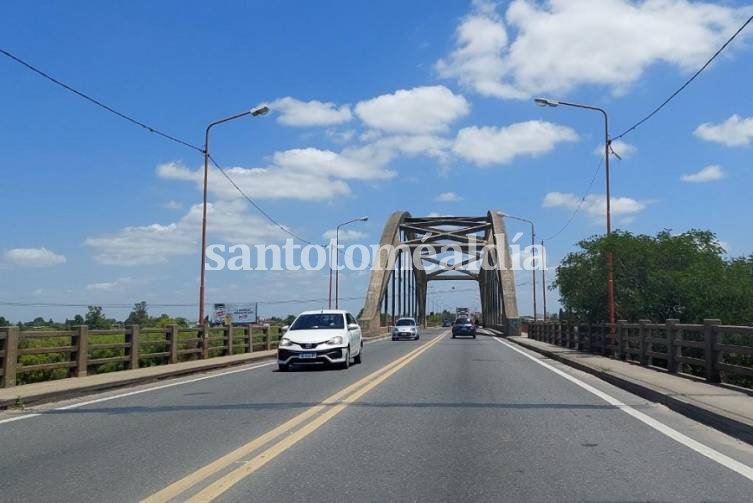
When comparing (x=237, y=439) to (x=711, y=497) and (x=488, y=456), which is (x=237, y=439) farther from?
(x=711, y=497)

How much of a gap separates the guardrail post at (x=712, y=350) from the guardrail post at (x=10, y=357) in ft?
42.5

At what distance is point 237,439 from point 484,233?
94.2m

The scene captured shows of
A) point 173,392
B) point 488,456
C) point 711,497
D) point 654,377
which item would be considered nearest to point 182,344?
point 173,392

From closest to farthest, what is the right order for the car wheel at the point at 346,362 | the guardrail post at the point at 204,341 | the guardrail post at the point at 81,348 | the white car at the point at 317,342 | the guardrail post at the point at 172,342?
1. the guardrail post at the point at 81,348
2. the white car at the point at 317,342
3. the car wheel at the point at 346,362
4. the guardrail post at the point at 172,342
5. the guardrail post at the point at 204,341

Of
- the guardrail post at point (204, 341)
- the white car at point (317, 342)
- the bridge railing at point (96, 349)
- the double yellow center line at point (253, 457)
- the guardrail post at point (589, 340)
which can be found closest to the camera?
the double yellow center line at point (253, 457)

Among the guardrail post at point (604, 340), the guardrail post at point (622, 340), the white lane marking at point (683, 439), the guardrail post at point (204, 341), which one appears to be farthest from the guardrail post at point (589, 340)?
the guardrail post at point (204, 341)

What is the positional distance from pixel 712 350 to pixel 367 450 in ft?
28.2

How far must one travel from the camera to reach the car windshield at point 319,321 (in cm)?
2084

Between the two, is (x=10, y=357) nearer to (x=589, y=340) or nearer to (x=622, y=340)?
(x=622, y=340)

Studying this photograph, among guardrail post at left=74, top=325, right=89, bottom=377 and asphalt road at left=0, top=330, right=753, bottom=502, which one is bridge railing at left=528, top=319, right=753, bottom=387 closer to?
asphalt road at left=0, top=330, right=753, bottom=502

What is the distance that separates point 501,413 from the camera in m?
11.0

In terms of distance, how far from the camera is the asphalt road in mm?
6328

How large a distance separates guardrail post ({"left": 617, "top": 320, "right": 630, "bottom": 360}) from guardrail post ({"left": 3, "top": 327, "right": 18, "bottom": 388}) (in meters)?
15.6

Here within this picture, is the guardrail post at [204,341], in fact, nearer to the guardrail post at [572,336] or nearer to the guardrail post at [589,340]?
the guardrail post at [589,340]
